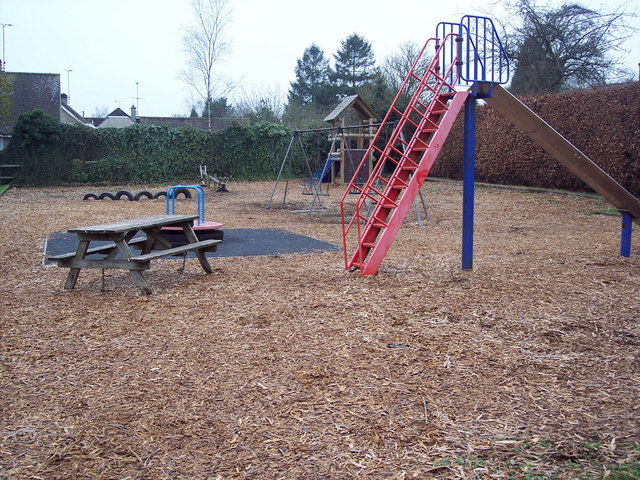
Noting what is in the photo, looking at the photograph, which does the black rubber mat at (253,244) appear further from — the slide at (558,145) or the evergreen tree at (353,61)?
the evergreen tree at (353,61)

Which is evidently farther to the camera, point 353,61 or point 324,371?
point 353,61

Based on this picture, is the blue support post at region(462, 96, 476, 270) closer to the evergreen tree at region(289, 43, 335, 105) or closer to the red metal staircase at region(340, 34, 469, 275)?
the red metal staircase at region(340, 34, 469, 275)

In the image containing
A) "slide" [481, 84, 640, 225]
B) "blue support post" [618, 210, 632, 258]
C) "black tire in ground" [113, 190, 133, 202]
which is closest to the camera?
"slide" [481, 84, 640, 225]

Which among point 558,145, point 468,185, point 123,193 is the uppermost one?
point 558,145

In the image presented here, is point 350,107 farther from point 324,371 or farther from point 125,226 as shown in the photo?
point 324,371

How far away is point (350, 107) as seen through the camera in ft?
73.8

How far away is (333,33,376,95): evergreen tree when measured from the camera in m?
45.7

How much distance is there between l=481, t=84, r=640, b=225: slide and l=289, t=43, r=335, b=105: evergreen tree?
42.0 m

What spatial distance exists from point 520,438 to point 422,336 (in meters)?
1.56

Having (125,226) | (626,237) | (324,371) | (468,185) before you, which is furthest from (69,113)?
(324,371)

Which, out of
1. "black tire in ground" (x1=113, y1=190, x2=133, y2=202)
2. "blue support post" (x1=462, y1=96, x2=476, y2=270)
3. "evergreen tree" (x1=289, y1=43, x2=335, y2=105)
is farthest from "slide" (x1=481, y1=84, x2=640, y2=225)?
"evergreen tree" (x1=289, y1=43, x2=335, y2=105)

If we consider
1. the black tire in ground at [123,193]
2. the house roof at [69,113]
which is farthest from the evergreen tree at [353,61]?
the black tire in ground at [123,193]

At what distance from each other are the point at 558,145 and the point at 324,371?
5065 mm

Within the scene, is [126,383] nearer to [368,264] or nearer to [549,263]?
[368,264]
